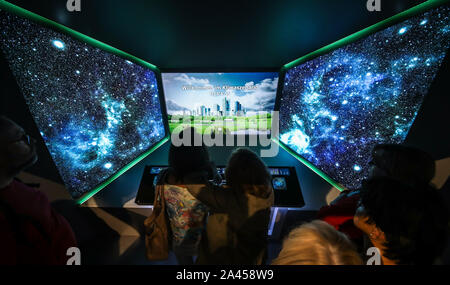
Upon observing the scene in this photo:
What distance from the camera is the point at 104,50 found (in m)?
1.34

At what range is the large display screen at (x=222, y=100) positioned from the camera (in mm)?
1701

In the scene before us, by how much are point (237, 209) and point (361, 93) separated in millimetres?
1280

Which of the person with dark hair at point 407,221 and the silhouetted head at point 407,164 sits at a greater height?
the silhouetted head at point 407,164

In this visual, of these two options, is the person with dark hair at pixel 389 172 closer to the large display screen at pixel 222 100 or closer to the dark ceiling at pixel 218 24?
the dark ceiling at pixel 218 24

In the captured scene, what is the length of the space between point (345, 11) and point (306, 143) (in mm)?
1126

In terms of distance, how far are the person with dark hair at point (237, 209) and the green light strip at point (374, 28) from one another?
3.42 feet

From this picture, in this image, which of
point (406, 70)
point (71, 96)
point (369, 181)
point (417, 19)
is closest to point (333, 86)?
point (406, 70)

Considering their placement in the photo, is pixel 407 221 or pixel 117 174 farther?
pixel 117 174

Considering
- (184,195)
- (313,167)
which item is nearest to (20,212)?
(184,195)

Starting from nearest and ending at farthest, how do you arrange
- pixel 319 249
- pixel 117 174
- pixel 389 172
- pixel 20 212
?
1. pixel 319 249
2. pixel 20 212
3. pixel 389 172
4. pixel 117 174

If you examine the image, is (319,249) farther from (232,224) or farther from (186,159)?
(186,159)

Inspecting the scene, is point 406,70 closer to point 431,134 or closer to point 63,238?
point 431,134

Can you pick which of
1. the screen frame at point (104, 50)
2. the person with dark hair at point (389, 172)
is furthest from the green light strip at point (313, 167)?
the screen frame at point (104, 50)

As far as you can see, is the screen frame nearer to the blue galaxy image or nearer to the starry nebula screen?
the starry nebula screen
